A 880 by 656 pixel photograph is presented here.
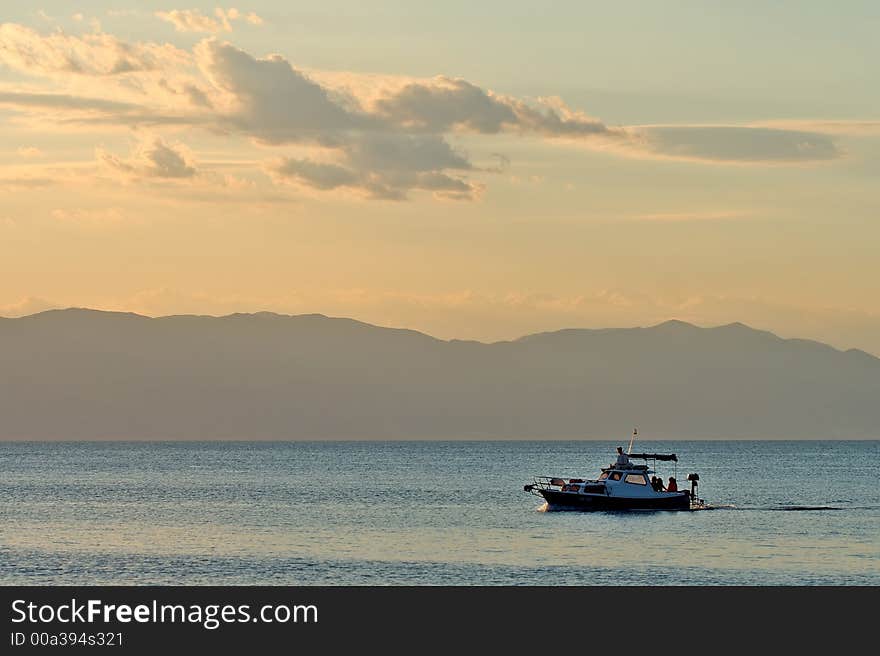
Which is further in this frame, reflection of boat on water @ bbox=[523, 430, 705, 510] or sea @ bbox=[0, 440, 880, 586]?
reflection of boat on water @ bbox=[523, 430, 705, 510]

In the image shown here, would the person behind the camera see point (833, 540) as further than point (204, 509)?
No

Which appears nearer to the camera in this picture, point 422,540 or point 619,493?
point 422,540

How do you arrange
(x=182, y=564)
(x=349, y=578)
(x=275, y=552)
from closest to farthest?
(x=349, y=578)
(x=182, y=564)
(x=275, y=552)

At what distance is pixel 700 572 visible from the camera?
7419 centimetres

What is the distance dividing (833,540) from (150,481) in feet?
336

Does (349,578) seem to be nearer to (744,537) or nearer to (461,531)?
(461,531)

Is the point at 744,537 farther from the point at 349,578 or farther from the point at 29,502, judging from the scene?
the point at 29,502

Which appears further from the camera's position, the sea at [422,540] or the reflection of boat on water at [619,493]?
the reflection of boat on water at [619,493]
